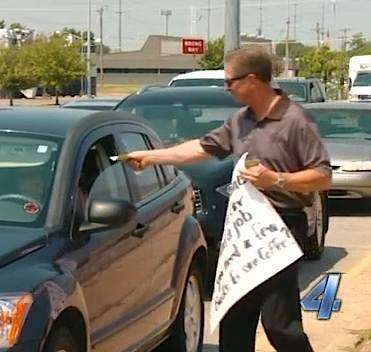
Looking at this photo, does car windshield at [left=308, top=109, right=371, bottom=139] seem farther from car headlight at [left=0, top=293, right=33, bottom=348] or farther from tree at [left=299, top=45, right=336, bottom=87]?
tree at [left=299, top=45, right=336, bottom=87]

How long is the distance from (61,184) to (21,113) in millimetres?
986

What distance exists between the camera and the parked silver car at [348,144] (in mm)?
14062

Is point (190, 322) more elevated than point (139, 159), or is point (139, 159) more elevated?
point (139, 159)

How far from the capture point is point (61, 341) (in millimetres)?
4508

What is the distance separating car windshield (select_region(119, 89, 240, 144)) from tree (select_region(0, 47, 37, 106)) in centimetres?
6139

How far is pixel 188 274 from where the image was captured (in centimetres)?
654

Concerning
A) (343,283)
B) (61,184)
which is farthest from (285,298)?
(343,283)

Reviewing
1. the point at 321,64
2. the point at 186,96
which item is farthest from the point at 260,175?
the point at 321,64

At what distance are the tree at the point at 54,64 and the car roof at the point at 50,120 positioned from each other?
65948 mm

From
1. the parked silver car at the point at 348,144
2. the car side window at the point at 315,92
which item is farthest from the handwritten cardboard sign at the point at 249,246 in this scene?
the car side window at the point at 315,92

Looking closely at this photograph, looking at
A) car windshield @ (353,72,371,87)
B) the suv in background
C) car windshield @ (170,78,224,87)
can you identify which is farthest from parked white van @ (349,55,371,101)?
car windshield @ (170,78,224,87)

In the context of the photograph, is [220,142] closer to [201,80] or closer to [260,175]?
[260,175]

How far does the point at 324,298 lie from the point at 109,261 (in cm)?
422

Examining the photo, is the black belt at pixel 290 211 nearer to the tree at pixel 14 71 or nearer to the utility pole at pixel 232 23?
the utility pole at pixel 232 23
